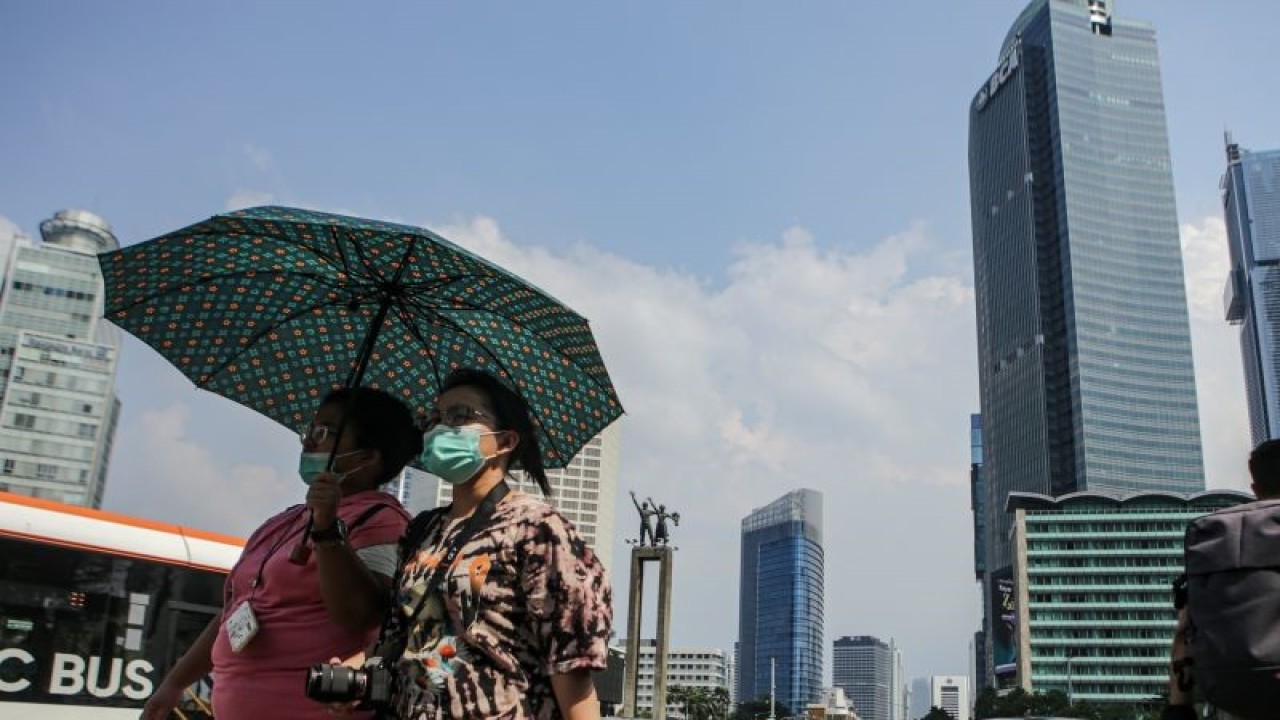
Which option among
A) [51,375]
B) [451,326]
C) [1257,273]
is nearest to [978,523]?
[1257,273]

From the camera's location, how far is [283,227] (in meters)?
3.35

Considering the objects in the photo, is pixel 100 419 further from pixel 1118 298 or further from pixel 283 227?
pixel 1118 298

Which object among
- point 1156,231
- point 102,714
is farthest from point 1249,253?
point 102,714

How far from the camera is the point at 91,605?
8086mm

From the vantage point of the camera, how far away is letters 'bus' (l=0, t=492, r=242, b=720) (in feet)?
25.1

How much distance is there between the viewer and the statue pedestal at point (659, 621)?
105 feet

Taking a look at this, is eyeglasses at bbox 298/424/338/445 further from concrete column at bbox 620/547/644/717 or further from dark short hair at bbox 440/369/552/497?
concrete column at bbox 620/547/644/717

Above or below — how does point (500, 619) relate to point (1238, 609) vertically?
below

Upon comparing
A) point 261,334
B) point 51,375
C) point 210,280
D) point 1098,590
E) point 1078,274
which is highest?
point 1078,274

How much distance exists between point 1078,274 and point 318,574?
13462 centimetres

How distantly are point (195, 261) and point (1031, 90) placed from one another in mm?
150742

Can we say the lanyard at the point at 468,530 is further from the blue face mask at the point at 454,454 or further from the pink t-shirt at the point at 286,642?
the pink t-shirt at the point at 286,642

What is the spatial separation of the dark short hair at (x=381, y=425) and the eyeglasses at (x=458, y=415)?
32 cm

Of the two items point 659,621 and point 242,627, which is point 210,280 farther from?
point 659,621
